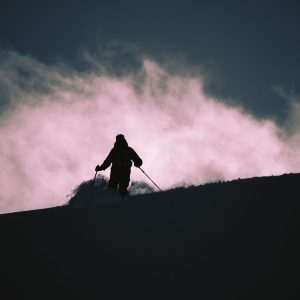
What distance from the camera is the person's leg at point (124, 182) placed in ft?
29.9

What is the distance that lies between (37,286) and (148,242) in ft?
4.96

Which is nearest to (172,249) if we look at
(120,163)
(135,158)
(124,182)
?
(124,182)

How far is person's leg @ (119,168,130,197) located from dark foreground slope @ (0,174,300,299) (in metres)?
2.58

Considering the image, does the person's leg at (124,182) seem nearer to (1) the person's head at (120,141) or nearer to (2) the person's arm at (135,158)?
(2) the person's arm at (135,158)

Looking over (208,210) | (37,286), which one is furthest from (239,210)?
(37,286)

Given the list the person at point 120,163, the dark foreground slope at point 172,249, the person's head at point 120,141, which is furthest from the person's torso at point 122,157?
the dark foreground slope at point 172,249

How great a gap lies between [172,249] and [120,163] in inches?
188

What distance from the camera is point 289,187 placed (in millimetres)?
5465

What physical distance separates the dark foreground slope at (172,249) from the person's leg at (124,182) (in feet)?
8.48

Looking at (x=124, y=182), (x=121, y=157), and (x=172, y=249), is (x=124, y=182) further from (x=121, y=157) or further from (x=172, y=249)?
(x=172, y=249)

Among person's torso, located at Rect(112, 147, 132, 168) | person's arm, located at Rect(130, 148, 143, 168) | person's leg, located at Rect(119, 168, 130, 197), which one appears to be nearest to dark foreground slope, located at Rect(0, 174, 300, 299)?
person's leg, located at Rect(119, 168, 130, 197)

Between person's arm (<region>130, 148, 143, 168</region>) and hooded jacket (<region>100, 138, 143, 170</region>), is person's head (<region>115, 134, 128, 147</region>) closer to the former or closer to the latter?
hooded jacket (<region>100, 138, 143, 170</region>)

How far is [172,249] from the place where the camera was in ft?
15.2

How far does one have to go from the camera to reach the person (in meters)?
9.15
